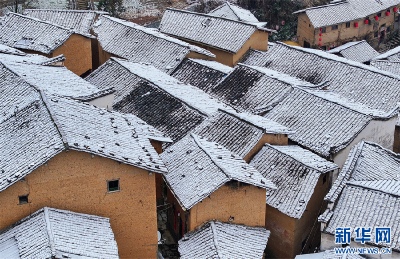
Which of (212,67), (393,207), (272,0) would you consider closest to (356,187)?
(393,207)

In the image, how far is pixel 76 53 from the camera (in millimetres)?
35344

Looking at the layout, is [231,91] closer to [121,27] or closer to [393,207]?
[121,27]

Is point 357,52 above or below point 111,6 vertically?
below

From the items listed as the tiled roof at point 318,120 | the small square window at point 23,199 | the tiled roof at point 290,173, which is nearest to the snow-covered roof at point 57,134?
the small square window at point 23,199

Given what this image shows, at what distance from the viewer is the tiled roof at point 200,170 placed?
20.9m

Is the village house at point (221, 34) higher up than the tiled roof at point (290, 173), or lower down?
higher up

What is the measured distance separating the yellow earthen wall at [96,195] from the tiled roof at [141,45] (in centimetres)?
1662

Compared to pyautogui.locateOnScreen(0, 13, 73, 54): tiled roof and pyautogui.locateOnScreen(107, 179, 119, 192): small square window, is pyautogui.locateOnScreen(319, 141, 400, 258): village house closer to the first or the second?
pyautogui.locateOnScreen(107, 179, 119, 192): small square window

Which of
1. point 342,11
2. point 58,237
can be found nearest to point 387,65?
point 342,11

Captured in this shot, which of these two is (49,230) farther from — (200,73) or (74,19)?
(74,19)

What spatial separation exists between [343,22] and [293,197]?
32.4 metres

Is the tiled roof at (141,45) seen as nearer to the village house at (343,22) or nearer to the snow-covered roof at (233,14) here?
the snow-covered roof at (233,14)

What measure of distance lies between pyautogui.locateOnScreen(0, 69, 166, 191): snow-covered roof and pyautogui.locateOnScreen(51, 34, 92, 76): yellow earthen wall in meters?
11.9

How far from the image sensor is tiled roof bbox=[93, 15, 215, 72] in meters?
36.7
